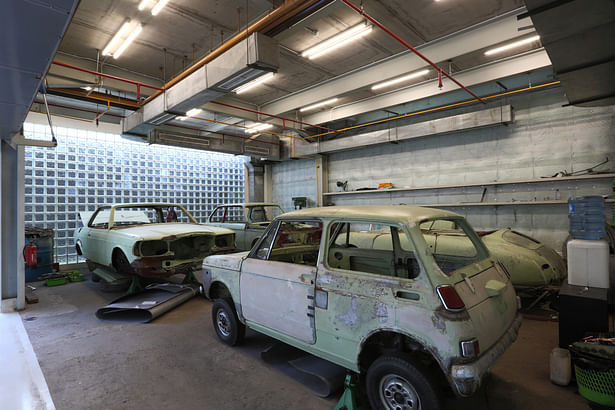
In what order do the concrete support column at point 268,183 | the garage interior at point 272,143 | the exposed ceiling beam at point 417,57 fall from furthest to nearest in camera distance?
the concrete support column at point 268,183
the exposed ceiling beam at point 417,57
the garage interior at point 272,143

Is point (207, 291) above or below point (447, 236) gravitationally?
below

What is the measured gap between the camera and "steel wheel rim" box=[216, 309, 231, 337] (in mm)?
3682

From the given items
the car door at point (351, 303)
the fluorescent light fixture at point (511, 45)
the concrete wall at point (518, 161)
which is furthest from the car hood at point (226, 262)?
the concrete wall at point (518, 161)

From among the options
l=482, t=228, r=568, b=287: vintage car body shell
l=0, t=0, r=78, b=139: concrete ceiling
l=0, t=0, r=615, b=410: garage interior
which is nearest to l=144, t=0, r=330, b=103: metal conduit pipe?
l=0, t=0, r=615, b=410: garage interior

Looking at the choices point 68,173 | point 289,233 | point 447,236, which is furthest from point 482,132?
point 68,173

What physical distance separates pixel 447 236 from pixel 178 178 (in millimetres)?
8820

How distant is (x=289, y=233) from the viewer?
3.83 m

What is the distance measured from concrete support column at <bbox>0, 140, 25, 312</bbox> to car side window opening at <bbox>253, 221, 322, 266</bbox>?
4.56m

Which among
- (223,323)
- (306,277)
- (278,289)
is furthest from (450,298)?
(223,323)

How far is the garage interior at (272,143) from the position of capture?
2875 millimetres

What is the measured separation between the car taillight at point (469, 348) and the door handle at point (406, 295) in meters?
0.36

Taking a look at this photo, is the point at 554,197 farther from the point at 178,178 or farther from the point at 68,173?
the point at 68,173

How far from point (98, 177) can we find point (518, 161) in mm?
11604

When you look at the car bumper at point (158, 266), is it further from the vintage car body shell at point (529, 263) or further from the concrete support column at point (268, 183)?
the concrete support column at point (268, 183)
